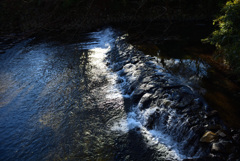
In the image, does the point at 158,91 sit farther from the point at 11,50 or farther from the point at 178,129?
the point at 11,50

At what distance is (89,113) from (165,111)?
7.35 ft

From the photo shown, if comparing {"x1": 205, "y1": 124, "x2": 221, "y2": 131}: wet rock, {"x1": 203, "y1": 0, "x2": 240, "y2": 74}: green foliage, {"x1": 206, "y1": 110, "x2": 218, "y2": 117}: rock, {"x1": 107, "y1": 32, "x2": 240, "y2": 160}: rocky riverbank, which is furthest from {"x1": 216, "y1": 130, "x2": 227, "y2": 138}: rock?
{"x1": 203, "y1": 0, "x2": 240, "y2": 74}: green foliage

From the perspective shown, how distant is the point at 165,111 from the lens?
4.80 meters

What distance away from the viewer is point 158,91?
5.50m

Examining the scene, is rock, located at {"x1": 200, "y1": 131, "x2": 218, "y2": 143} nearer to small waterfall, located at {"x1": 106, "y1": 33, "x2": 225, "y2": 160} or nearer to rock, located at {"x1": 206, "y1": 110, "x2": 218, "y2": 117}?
small waterfall, located at {"x1": 106, "y1": 33, "x2": 225, "y2": 160}

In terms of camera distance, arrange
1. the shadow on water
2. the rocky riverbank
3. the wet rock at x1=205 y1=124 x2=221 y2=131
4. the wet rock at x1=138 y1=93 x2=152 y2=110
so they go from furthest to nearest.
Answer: the wet rock at x1=138 y1=93 x2=152 y2=110
the shadow on water
the wet rock at x1=205 y1=124 x2=221 y2=131
the rocky riverbank

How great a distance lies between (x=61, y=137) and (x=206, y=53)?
23.5 ft

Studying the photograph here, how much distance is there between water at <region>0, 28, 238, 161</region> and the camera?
4207 mm

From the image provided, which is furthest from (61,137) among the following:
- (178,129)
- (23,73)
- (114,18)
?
(114,18)

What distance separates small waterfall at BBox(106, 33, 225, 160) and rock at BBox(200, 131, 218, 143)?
0.31 ft

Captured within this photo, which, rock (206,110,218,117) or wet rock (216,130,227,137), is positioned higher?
rock (206,110,218,117)

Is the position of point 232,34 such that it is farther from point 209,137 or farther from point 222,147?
point 222,147

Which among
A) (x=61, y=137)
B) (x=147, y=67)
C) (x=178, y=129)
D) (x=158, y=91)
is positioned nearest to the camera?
(x=178, y=129)

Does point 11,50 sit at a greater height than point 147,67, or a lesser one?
greater
